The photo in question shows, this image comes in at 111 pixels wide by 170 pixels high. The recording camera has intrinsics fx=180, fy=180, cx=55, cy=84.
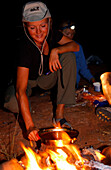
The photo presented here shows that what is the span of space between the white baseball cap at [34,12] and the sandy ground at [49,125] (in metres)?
1.44

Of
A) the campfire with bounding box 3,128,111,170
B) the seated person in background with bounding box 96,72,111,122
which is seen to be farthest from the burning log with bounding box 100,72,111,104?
the campfire with bounding box 3,128,111,170

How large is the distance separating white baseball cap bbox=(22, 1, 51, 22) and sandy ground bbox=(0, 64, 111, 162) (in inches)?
56.9

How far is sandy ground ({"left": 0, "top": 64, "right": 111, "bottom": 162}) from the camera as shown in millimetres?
2277

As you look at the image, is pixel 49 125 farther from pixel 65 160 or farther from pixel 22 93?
pixel 65 160

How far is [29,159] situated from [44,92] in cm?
255

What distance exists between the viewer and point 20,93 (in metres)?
2.33

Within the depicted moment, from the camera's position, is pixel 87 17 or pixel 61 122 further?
pixel 87 17

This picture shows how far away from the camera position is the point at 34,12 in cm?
221

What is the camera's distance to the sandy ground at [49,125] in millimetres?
2277

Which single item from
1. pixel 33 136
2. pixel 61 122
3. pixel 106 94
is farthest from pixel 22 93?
pixel 106 94

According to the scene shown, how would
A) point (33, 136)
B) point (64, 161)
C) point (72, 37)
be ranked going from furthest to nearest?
point (72, 37) → point (33, 136) → point (64, 161)

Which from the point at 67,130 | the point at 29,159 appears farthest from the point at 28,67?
the point at 29,159

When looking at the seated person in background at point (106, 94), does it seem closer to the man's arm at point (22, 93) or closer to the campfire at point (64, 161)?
the campfire at point (64, 161)

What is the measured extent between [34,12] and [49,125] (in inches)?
64.4
